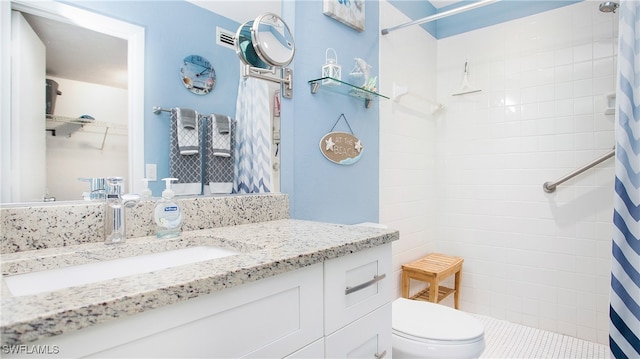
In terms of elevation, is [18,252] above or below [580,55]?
below

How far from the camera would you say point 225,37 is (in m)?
1.32

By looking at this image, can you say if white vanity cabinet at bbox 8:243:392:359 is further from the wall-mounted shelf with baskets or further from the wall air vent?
the wall air vent

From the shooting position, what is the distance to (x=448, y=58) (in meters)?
2.56

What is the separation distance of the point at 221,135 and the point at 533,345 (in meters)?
2.12

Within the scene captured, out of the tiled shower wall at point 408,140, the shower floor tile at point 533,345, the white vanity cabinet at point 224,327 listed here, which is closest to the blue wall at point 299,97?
the tiled shower wall at point 408,140

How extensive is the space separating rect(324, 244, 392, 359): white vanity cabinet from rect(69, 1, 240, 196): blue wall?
0.66 metres

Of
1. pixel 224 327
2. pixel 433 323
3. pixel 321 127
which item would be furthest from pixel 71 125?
pixel 433 323

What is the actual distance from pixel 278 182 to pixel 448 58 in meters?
1.82

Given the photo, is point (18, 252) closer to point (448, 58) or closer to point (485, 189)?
point (485, 189)

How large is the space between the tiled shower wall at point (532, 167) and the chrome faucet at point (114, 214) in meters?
2.21

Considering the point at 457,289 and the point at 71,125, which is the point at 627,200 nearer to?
the point at 457,289

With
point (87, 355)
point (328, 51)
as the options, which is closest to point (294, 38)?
point (328, 51)

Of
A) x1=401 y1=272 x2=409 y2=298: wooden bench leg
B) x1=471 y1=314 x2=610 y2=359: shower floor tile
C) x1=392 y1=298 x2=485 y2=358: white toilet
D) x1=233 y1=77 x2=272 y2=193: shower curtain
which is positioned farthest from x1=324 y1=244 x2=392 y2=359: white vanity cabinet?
x1=471 y1=314 x2=610 y2=359: shower floor tile

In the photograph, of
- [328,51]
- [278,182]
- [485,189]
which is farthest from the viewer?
[485,189]
